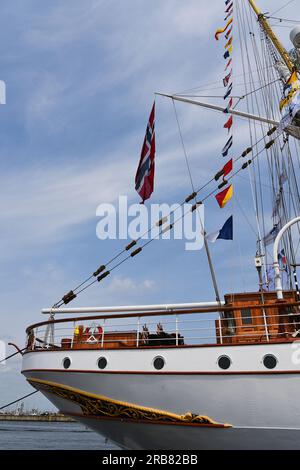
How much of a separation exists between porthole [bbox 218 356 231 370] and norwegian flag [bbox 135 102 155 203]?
6.65 metres

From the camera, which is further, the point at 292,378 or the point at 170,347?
the point at 170,347

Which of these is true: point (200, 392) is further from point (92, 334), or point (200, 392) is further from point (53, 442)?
point (53, 442)

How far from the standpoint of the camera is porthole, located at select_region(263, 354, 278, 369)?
10526 mm

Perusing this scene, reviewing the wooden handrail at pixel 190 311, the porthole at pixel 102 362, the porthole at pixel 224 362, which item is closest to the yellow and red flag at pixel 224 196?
the wooden handrail at pixel 190 311

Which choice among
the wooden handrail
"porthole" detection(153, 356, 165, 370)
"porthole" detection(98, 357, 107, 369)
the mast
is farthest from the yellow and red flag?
the mast

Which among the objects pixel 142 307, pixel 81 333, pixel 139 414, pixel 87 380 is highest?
pixel 142 307

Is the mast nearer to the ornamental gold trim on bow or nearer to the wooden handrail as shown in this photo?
the wooden handrail

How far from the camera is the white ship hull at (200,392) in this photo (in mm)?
10359

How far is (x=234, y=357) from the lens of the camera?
10.8 meters

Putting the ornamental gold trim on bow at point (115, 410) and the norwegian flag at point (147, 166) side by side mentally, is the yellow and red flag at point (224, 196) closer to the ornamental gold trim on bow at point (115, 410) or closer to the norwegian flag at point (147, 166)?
the norwegian flag at point (147, 166)

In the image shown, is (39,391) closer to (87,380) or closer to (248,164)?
→ (87,380)

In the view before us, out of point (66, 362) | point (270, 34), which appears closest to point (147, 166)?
point (66, 362)
